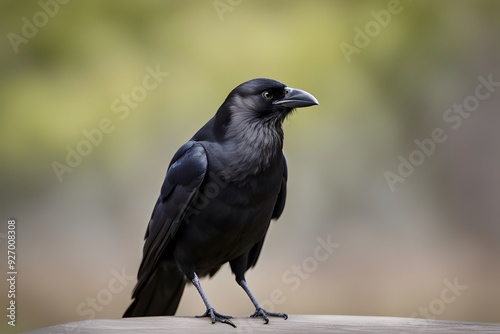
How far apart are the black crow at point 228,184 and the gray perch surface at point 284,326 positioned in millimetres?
265

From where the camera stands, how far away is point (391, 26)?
466 centimetres

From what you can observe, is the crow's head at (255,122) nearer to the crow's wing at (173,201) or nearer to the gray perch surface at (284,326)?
the crow's wing at (173,201)

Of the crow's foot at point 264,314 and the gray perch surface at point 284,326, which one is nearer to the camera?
the gray perch surface at point 284,326

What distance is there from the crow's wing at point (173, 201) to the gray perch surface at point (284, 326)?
454mm

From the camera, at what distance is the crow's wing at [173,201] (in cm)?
261

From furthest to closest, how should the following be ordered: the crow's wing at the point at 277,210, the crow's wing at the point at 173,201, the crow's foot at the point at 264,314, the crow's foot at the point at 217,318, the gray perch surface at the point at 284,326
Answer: the crow's wing at the point at 277,210, the crow's wing at the point at 173,201, the crow's foot at the point at 264,314, the crow's foot at the point at 217,318, the gray perch surface at the point at 284,326

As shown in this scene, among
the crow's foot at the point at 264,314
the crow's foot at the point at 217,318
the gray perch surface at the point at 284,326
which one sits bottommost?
the crow's foot at the point at 264,314

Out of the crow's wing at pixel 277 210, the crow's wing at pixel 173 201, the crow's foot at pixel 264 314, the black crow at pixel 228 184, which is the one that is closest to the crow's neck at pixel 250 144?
the black crow at pixel 228 184

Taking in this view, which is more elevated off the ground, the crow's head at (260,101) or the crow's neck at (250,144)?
the crow's head at (260,101)

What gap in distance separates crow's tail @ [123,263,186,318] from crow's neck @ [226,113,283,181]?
57 cm

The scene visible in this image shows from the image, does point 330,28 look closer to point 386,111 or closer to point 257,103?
point 386,111

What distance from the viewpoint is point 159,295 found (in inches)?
114

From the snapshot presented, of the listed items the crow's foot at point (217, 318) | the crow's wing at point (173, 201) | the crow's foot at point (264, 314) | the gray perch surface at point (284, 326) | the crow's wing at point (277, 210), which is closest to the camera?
the gray perch surface at point (284, 326)

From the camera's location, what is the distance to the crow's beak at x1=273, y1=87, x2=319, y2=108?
8.45 ft
